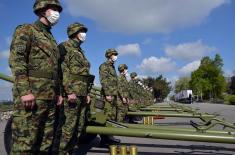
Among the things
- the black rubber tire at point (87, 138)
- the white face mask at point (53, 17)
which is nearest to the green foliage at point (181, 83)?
the black rubber tire at point (87, 138)

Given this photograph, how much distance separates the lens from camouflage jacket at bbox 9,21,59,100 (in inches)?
174

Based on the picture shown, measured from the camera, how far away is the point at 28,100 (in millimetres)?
4355

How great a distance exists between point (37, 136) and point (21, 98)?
19.5 inches

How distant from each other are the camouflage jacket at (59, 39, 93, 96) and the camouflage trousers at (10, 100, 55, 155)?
1.15 m

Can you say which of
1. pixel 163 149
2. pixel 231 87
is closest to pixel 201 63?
pixel 231 87

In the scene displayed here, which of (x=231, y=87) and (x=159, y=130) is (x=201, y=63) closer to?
(x=231, y=87)

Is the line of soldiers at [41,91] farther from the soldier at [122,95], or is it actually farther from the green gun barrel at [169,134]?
the soldier at [122,95]

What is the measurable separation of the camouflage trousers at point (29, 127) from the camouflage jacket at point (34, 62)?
0.14m

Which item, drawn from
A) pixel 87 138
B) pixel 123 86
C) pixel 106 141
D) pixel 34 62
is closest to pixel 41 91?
pixel 34 62

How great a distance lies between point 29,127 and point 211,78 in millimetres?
71531

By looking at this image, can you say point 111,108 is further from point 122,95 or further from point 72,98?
point 72,98

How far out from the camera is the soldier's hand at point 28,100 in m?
4.35

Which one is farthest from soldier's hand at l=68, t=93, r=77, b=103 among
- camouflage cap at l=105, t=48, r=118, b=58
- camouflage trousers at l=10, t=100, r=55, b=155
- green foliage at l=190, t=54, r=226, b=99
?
green foliage at l=190, t=54, r=226, b=99

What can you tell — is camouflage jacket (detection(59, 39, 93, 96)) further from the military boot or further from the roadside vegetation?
the roadside vegetation
